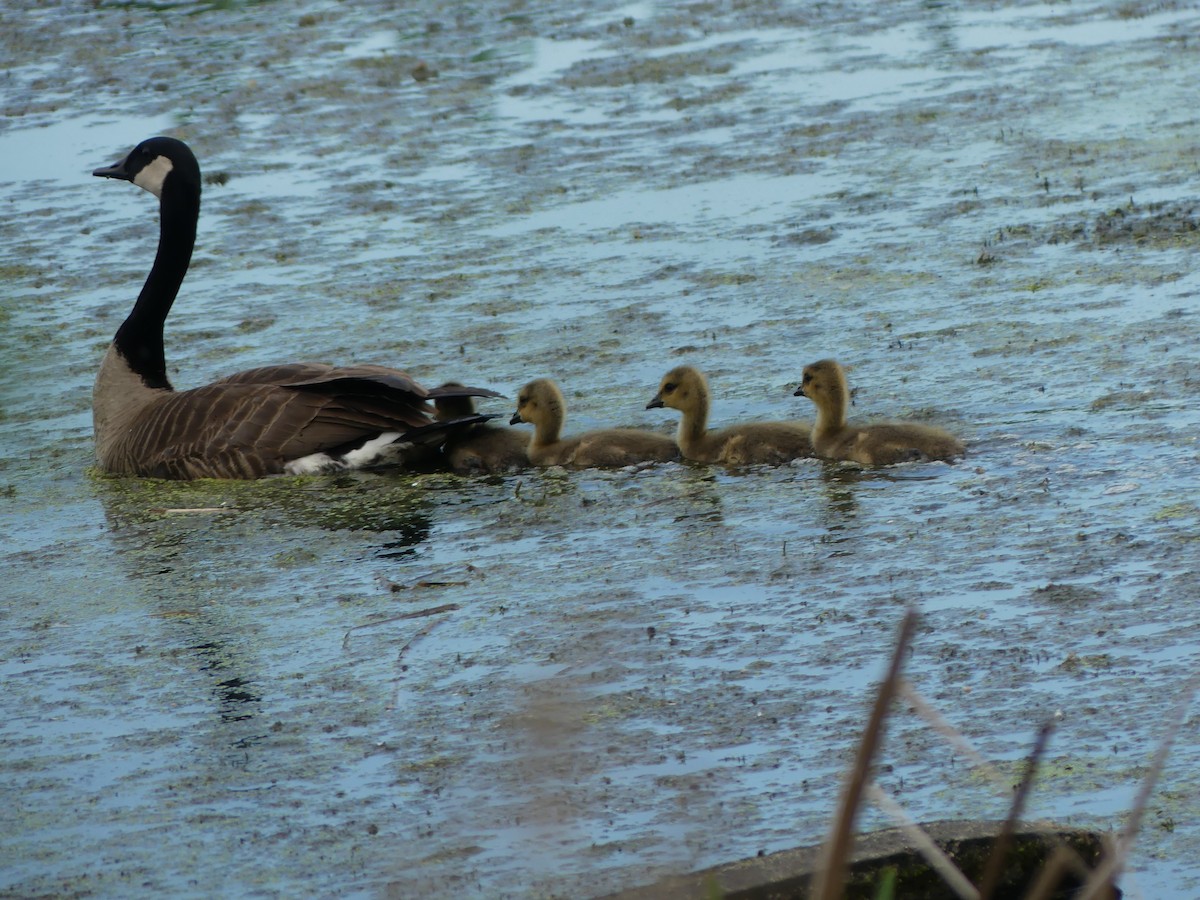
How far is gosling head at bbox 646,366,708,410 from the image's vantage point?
23.5 ft

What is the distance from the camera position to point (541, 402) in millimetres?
7266

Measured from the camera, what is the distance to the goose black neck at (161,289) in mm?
8227

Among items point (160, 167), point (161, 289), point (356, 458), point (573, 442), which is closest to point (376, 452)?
point (356, 458)

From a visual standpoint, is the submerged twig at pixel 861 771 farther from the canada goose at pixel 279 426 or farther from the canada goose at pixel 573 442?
the canada goose at pixel 279 426

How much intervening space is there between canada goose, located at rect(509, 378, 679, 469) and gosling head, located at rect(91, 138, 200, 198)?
2214 mm

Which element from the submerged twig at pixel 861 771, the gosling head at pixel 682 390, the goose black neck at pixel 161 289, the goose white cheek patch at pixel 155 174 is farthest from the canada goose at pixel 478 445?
the submerged twig at pixel 861 771

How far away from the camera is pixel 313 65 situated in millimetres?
17250

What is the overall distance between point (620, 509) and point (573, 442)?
2.02 ft

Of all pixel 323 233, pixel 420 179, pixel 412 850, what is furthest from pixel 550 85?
pixel 412 850

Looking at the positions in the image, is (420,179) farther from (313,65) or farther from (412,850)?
(412,850)

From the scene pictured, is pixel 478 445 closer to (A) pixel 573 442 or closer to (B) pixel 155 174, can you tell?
(A) pixel 573 442

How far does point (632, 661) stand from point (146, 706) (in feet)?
4.45

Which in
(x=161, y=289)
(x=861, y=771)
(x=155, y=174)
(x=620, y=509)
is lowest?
(x=620, y=509)

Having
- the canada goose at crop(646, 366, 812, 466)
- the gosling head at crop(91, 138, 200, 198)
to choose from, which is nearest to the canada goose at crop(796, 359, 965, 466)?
the canada goose at crop(646, 366, 812, 466)
